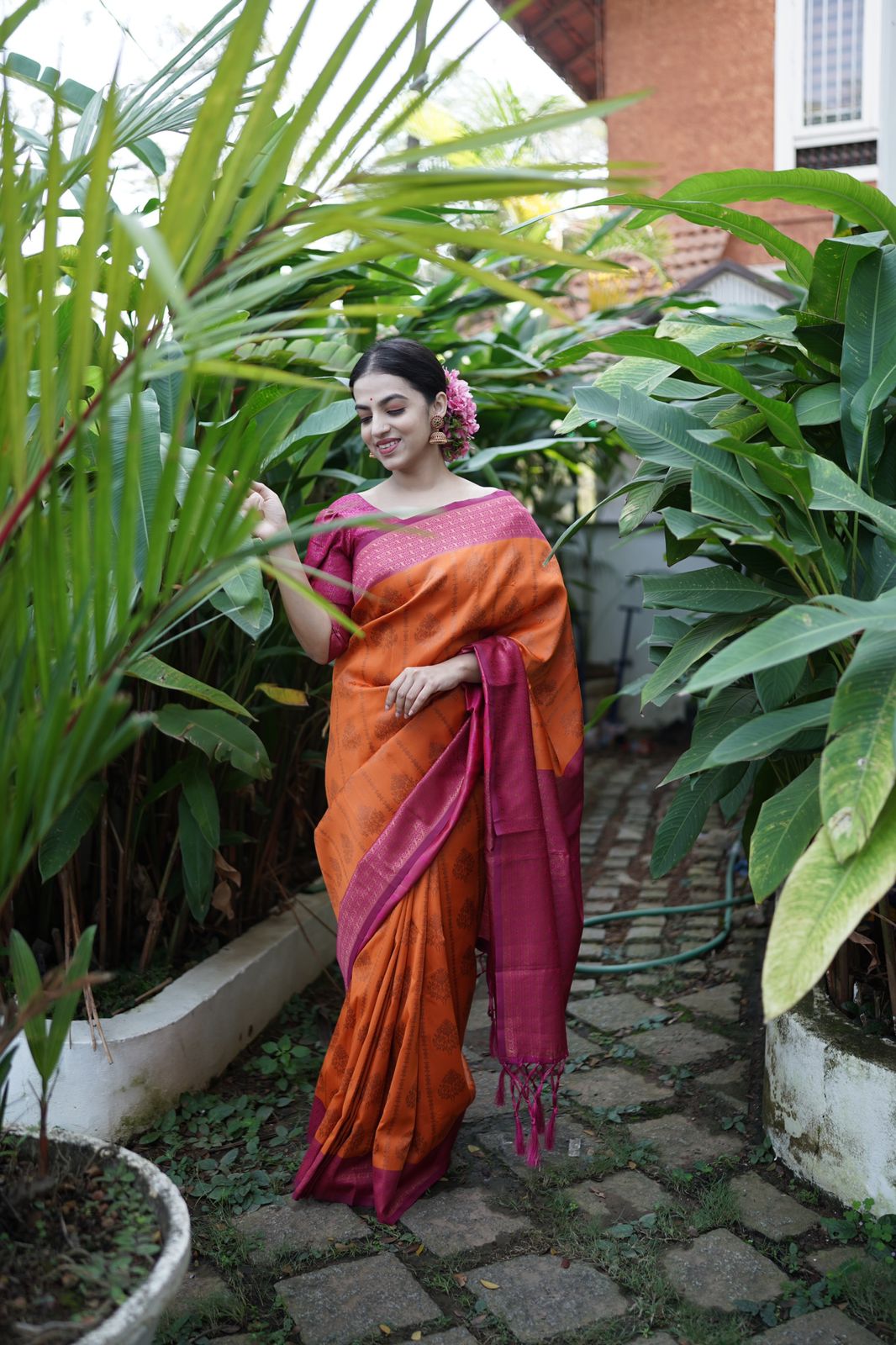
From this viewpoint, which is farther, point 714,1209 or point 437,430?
point 437,430

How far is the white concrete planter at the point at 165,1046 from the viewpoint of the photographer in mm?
2143

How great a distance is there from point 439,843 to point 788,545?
814mm

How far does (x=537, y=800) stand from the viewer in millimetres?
2115

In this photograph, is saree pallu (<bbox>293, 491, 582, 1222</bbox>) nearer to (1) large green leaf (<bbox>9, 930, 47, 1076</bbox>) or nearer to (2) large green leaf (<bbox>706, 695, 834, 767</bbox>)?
(2) large green leaf (<bbox>706, 695, 834, 767</bbox>)

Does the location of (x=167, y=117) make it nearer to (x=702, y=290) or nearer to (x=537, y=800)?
(x=537, y=800)

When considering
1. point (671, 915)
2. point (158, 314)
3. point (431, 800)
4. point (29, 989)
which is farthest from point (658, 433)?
point (671, 915)

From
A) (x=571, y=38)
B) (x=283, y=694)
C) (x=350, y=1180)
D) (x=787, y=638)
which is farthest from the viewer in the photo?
(x=571, y=38)

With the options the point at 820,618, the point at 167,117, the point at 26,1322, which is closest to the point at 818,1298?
the point at 820,618

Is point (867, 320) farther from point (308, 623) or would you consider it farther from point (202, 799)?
point (202, 799)

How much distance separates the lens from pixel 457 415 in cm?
Result: 222

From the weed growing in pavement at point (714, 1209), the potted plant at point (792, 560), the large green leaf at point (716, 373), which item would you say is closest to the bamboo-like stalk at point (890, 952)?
the potted plant at point (792, 560)

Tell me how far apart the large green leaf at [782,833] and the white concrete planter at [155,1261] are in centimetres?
87

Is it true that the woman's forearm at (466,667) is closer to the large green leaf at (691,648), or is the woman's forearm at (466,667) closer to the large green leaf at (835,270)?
the large green leaf at (691,648)

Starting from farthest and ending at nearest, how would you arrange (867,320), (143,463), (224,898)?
(224,898) → (867,320) → (143,463)
